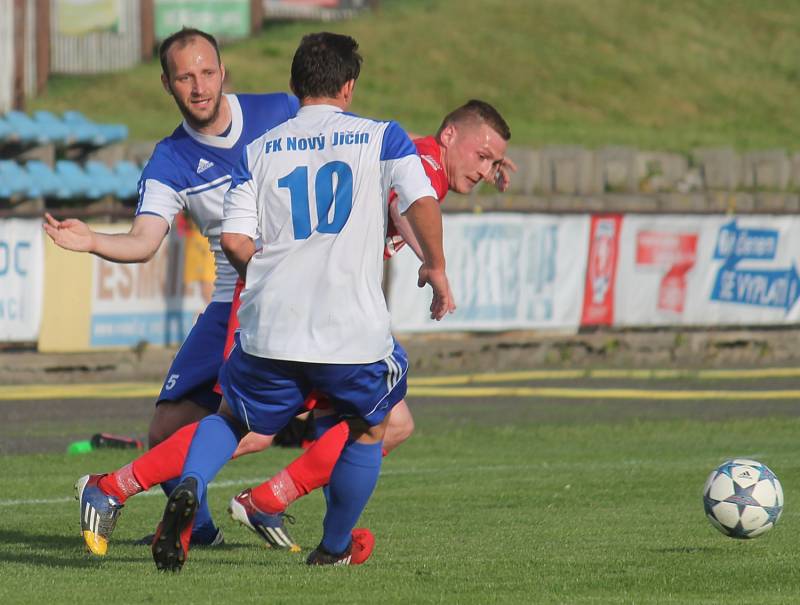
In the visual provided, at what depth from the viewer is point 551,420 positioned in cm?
1502

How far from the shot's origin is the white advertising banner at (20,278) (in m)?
16.8

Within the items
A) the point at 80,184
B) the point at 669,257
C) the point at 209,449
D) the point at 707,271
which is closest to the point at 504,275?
the point at 669,257

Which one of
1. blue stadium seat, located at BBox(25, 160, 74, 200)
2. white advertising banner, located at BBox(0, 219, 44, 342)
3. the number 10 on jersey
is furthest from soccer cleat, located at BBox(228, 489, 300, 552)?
blue stadium seat, located at BBox(25, 160, 74, 200)

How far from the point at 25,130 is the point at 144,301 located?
3198mm

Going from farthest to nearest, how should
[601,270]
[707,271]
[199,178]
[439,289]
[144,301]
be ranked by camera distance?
1. [707,271]
2. [601,270]
3. [144,301]
4. [199,178]
5. [439,289]

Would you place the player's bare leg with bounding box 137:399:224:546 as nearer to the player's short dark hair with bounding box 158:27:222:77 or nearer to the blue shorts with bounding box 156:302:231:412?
the blue shorts with bounding box 156:302:231:412

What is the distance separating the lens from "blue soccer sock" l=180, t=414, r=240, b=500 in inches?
252

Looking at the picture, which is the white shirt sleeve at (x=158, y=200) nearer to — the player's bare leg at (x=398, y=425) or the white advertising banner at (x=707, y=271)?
the player's bare leg at (x=398, y=425)

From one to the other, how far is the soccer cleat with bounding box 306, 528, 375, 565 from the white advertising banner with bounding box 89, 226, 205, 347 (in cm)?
1078

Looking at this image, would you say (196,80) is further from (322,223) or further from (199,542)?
(199,542)

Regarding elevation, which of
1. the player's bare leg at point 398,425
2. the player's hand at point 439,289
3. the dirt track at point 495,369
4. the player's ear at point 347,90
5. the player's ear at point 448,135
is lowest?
the dirt track at point 495,369

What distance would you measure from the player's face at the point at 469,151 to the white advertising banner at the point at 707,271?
1283cm

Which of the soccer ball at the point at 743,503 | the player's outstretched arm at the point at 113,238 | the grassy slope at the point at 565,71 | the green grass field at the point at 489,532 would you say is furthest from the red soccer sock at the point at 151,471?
the grassy slope at the point at 565,71

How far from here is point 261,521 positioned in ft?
24.5
